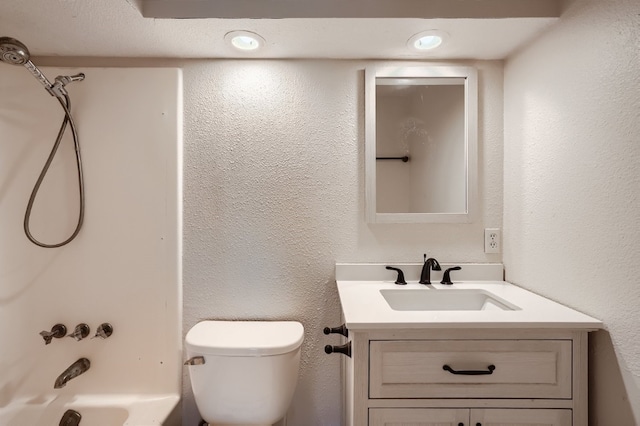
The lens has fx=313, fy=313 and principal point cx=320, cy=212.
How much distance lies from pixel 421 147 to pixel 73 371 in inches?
70.6

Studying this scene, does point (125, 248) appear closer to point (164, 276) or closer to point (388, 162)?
point (164, 276)

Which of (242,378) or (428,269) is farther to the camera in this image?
(428,269)

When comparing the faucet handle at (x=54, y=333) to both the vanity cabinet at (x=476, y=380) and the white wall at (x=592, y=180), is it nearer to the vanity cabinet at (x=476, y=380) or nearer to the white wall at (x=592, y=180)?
the vanity cabinet at (x=476, y=380)

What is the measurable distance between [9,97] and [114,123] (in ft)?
1.52

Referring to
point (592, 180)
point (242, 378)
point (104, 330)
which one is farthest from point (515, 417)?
point (104, 330)

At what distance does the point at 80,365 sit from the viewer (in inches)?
53.2

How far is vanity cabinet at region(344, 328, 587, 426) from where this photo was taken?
92cm

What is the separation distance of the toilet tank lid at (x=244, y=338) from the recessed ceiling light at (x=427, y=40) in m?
1.28

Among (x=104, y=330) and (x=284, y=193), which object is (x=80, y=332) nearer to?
(x=104, y=330)

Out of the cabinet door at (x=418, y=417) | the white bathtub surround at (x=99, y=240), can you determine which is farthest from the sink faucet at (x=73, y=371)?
the cabinet door at (x=418, y=417)

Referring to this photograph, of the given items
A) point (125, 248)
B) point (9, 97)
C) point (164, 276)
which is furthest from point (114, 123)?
point (164, 276)

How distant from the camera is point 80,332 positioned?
1.36 meters

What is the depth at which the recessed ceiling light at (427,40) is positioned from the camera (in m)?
1.23

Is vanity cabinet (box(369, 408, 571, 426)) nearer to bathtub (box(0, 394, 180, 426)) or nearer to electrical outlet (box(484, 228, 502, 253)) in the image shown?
electrical outlet (box(484, 228, 502, 253))
